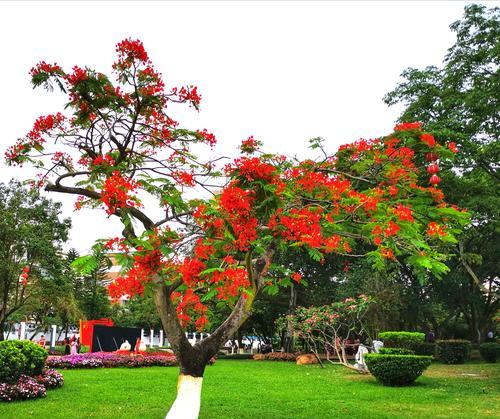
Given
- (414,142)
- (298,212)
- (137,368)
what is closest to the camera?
(298,212)

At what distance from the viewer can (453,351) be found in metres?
22.2

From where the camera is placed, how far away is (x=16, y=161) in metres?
6.48

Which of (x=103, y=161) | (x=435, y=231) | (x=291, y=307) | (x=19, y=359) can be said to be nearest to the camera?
(x=103, y=161)

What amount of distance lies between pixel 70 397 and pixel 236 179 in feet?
24.4

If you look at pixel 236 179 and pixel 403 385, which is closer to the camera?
pixel 236 179

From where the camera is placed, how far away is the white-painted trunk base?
256 inches

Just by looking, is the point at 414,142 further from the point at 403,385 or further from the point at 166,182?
the point at 403,385

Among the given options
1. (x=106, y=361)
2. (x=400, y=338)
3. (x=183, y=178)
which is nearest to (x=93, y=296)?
(x=106, y=361)

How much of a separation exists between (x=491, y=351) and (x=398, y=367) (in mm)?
12535

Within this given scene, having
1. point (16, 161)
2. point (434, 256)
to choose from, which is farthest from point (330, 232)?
point (16, 161)

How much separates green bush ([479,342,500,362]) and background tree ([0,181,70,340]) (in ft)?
68.8

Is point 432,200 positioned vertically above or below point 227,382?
above

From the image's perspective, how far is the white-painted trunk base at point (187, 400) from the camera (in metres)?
6.49

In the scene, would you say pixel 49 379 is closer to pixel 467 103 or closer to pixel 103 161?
pixel 103 161
